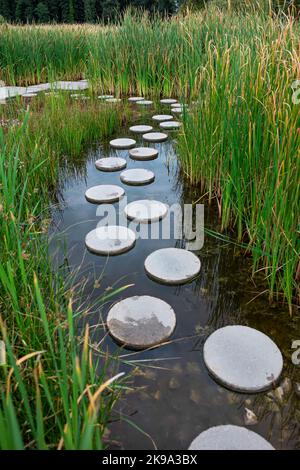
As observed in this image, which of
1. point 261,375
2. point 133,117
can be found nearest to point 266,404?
point 261,375

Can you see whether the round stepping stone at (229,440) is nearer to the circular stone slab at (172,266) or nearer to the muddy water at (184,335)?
the muddy water at (184,335)

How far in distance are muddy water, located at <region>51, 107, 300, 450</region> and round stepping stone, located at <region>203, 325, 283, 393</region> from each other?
0.11 ft

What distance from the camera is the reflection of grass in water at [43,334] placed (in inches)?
24.7

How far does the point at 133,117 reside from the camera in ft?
13.9

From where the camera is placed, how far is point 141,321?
1.31m

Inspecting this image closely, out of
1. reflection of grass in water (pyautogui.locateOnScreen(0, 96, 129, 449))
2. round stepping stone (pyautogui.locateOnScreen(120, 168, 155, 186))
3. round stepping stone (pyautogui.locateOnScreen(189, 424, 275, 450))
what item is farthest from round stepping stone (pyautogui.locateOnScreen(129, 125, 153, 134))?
round stepping stone (pyautogui.locateOnScreen(189, 424, 275, 450))

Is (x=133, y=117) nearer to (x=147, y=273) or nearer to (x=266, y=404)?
(x=147, y=273)

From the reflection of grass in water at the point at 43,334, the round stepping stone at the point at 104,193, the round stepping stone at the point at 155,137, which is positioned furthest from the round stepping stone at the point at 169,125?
the round stepping stone at the point at 104,193

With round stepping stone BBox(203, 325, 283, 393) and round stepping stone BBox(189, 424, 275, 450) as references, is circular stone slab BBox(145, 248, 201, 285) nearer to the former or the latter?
round stepping stone BBox(203, 325, 283, 393)

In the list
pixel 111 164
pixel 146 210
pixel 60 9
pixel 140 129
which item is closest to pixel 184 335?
pixel 146 210

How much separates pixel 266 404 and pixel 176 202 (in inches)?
59.4

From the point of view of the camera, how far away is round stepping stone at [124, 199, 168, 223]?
204cm
